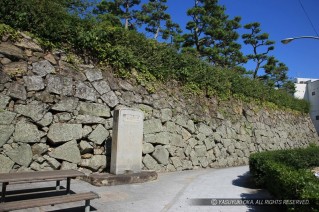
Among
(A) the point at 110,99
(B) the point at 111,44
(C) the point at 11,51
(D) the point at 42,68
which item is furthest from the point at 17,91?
(B) the point at 111,44

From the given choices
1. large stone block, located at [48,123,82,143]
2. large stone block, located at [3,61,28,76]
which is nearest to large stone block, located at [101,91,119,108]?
large stone block, located at [48,123,82,143]

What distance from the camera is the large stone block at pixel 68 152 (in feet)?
22.6

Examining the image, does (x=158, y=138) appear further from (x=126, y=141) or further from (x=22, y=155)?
(x=22, y=155)

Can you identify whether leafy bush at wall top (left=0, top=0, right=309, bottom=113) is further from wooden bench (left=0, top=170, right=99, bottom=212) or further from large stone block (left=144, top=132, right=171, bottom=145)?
wooden bench (left=0, top=170, right=99, bottom=212)

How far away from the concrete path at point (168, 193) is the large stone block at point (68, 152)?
704 mm

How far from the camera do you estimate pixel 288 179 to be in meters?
4.65

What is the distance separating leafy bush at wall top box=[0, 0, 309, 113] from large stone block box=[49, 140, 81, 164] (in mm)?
2790

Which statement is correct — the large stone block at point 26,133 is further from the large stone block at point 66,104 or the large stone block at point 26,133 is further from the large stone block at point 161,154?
the large stone block at point 161,154

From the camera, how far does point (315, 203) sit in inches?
144

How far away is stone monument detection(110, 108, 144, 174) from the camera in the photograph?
7059 millimetres

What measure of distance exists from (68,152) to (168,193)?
112 inches

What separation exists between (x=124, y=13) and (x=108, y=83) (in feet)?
57.4

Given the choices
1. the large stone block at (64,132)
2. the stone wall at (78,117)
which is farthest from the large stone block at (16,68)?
the large stone block at (64,132)

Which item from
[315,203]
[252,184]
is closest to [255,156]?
[252,184]
